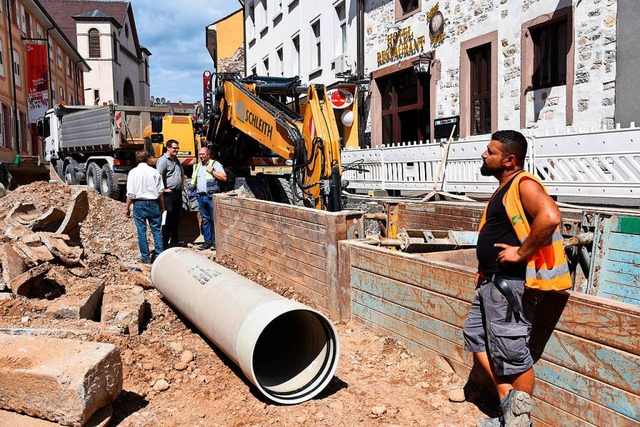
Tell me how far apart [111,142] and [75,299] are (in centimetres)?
1014

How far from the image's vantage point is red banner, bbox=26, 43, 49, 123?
3203cm

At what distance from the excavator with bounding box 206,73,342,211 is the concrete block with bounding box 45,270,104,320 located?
118 inches

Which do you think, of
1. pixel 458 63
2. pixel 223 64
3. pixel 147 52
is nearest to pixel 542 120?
pixel 458 63

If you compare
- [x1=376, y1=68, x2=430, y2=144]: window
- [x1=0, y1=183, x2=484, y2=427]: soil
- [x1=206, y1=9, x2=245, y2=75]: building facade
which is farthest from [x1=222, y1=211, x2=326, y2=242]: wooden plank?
[x1=206, y1=9, x2=245, y2=75]: building facade

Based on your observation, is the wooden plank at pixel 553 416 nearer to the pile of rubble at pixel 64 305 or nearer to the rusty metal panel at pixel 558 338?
the rusty metal panel at pixel 558 338

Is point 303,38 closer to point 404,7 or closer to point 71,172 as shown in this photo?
point 404,7

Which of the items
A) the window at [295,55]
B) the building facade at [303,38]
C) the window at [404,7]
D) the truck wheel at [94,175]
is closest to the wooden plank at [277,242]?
the truck wheel at [94,175]

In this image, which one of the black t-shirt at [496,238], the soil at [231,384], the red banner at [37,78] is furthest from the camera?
the red banner at [37,78]

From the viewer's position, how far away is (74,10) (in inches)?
2288

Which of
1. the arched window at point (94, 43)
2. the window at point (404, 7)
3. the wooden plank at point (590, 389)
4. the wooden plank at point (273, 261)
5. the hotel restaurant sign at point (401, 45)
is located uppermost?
the arched window at point (94, 43)

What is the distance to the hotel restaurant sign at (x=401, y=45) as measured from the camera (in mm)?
15442

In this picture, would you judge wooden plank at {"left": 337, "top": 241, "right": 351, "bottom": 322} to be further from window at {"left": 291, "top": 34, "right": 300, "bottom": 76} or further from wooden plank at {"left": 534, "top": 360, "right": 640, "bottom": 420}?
window at {"left": 291, "top": 34, "right": 300, "bottom": 76}

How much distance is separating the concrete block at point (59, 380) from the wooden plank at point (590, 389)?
2504 millimetres

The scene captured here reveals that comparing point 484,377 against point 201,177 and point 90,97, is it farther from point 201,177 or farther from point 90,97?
point 90,97
